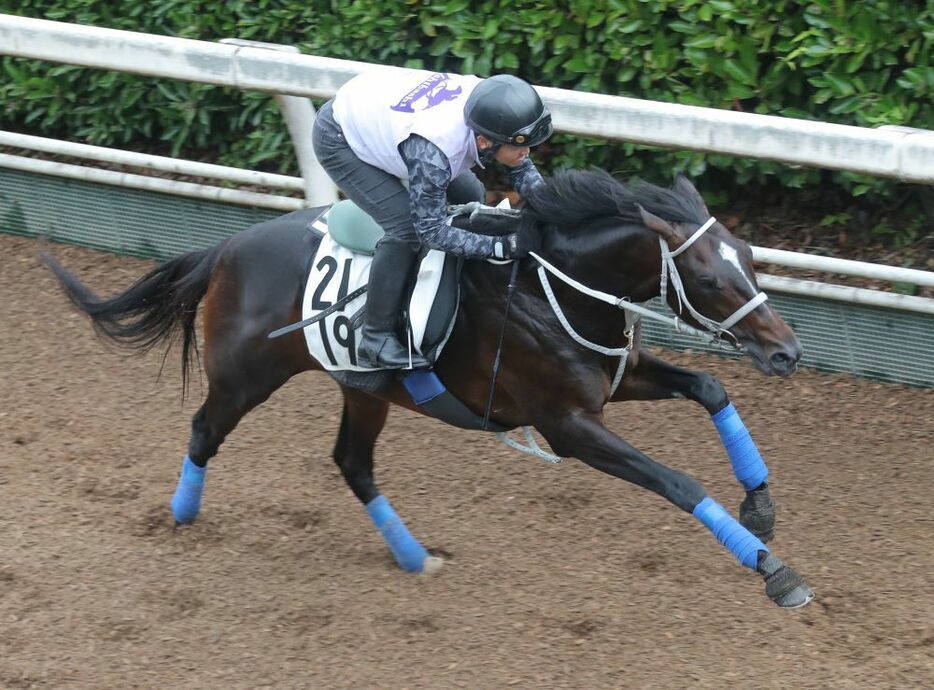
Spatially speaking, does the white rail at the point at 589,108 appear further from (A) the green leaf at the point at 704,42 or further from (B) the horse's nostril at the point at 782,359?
(B) the horse's nostril at the point at 782,359

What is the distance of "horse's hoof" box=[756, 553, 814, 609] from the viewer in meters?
4.41

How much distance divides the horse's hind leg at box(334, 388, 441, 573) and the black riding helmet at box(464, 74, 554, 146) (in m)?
1.48

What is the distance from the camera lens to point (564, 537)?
5.52 m

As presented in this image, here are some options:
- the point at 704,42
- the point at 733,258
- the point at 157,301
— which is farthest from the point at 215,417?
the point at 704,42

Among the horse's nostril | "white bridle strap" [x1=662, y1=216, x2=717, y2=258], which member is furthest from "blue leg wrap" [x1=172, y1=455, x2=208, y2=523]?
the horse's nostril

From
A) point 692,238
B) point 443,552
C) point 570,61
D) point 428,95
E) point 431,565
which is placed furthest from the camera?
point 570,61

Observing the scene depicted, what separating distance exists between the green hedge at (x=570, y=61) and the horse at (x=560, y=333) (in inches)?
80.0

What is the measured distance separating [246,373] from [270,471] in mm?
822

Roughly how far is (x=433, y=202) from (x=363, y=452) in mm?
1402

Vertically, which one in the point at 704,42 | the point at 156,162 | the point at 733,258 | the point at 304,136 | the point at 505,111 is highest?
the point at 505,111

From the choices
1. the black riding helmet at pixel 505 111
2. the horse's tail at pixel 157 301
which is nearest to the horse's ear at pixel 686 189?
the black riding helmet at pixel 505 111

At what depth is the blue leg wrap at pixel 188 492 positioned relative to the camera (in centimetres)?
568

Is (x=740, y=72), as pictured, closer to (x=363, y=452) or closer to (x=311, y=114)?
(x=311, y=114)

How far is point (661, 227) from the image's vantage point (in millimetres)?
4379
